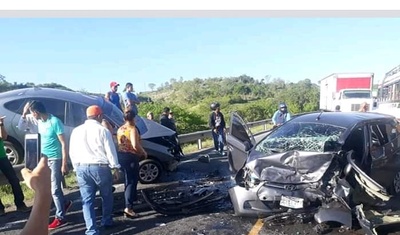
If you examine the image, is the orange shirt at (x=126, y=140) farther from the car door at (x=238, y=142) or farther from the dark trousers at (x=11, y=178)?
the dark trousers at (x=11, y=178)

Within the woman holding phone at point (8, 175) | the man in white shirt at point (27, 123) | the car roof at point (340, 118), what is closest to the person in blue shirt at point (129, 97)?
the man in white shirt at point (27, 123)

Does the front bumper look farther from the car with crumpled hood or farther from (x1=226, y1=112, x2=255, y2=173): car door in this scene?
the car with crumpled hood

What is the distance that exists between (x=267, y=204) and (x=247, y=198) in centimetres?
27

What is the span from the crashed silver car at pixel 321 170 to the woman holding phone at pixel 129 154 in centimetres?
141

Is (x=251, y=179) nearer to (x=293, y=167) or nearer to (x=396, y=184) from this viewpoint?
(x=293, y=167)

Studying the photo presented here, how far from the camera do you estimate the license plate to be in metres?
4.25

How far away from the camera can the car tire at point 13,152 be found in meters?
6.68

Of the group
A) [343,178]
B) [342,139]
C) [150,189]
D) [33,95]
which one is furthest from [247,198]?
[33,95]

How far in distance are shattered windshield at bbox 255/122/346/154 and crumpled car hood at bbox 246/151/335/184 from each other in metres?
0.21

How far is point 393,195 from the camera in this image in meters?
5.54

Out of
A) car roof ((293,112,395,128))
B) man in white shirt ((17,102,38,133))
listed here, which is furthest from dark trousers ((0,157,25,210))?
car roof ((293,112,395,128))

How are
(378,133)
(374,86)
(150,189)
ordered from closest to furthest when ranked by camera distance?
(378,133)
(150,189)
(374,86)

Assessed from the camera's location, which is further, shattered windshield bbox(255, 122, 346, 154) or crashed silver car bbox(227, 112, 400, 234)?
shattered windshield bbox(255, 122, 346, 154)

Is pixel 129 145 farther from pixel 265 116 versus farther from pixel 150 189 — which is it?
pixel 265 116
